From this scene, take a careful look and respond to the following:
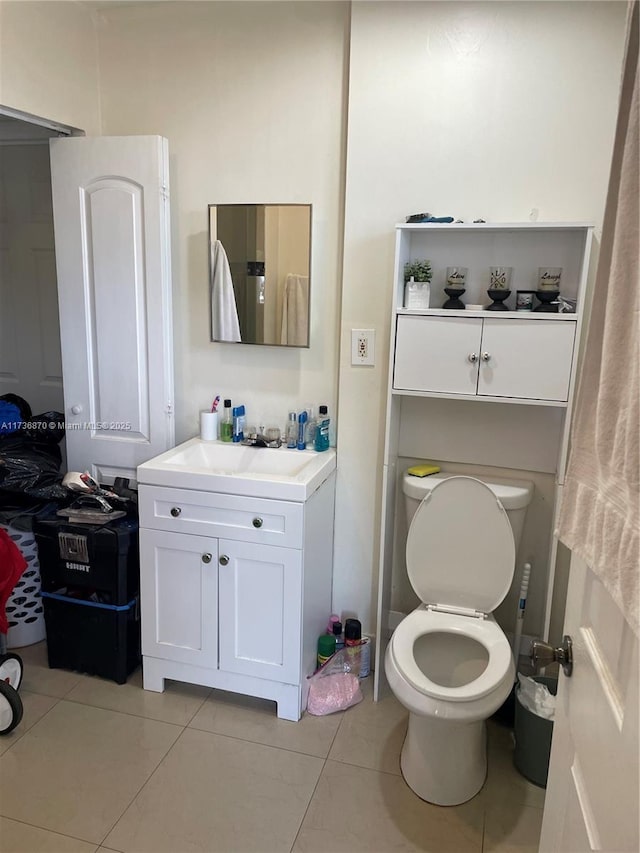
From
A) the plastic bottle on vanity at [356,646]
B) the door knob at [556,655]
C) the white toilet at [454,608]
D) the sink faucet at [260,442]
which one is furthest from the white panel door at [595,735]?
the sink faucet at [260,442]

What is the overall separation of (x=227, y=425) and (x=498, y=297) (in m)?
1.21

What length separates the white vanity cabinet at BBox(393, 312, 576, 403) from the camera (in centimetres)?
204

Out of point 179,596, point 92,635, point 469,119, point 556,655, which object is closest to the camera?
point 556,655

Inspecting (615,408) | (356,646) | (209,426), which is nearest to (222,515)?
(209,426)

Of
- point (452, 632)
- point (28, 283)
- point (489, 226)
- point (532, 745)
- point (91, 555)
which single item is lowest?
point (532, 745)

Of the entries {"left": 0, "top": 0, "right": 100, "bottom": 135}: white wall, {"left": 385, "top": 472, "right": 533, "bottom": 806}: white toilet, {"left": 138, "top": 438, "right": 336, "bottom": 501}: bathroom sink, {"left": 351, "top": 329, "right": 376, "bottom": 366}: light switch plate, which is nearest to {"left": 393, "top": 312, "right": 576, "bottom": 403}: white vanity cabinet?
{"left": 351, "top": 329, "right": 376, "bottom": 366}: light switch plate

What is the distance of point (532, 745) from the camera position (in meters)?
1.99

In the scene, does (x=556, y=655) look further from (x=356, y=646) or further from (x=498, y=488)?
(x=356, y=646)

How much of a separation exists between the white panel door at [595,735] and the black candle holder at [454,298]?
129cm

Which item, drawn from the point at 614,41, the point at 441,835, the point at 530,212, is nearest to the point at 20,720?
the point at 441,835

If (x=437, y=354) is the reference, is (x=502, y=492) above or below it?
below

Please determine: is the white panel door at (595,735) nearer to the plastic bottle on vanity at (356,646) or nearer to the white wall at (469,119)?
the plastic bottle on vanity at (356,646)

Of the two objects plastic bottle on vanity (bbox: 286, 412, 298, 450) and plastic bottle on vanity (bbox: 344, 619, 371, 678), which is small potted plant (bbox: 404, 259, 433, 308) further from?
plastic bottle on vanity (bbox: 344, 619, 371, 678)

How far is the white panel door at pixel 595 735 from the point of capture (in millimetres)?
757
